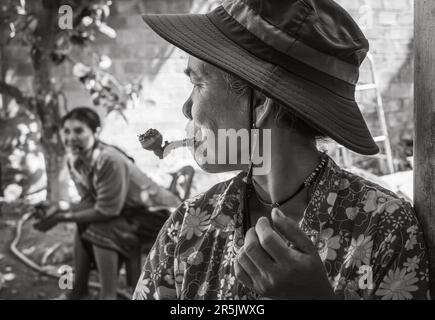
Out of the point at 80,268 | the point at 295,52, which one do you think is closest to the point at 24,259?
the point at 80,268

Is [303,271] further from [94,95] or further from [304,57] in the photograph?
[94,95]

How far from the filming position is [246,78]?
1.03 m

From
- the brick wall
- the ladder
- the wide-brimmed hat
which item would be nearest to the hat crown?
the wide-brimmed hat

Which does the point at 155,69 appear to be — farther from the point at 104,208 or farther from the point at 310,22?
the point at 310,22

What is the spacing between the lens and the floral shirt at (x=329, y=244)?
1.03 metres

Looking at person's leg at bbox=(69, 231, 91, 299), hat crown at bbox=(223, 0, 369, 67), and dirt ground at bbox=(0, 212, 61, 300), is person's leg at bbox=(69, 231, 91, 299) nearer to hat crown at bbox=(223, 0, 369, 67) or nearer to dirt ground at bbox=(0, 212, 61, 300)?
dirt ground at bbox=(0, 212, 61, 300)

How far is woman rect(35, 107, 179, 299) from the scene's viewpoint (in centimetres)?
320

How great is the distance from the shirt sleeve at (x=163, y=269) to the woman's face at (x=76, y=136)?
6.88ft

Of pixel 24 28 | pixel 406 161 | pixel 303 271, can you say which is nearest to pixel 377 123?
pixel 406 161

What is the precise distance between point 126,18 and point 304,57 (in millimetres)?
2376

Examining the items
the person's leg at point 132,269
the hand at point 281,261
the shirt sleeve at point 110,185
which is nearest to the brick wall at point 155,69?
the shirt sleeve at point 110,185

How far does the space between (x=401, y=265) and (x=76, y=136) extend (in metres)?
2.52

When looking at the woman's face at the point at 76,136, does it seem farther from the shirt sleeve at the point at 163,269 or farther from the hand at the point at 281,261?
the hand at the point at 281,261

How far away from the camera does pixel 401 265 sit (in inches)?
40.3
